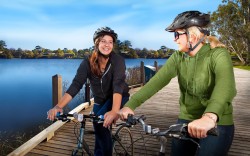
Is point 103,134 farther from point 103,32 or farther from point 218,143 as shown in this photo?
point 218,143

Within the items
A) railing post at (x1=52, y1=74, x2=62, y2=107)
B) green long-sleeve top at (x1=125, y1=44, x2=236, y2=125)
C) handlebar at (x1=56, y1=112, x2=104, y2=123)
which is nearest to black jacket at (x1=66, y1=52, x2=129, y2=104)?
handlebar at (x1=56, y1=112, x2=104, y2=123)

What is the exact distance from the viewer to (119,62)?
366 centimetres

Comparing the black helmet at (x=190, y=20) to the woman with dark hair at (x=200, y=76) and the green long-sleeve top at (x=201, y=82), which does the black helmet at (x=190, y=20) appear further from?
the green long-sleeve top at (x=201, y=82)

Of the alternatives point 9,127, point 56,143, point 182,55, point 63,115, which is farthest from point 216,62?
point 9,127

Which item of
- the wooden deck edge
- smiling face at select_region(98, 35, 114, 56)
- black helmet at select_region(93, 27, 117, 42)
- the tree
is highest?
the tree

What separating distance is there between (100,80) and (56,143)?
3.15 meters

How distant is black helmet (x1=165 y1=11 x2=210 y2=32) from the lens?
7.77ft

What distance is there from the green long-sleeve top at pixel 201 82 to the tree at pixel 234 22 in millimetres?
48816

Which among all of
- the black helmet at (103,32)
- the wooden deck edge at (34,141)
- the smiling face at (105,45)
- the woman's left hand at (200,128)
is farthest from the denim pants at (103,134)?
the wooden deck edge at (34,141)

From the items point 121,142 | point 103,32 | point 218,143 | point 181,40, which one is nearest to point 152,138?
point 121,142

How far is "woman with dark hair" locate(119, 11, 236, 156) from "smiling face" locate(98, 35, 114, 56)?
41.7 inches

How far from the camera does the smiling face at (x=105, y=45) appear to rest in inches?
139

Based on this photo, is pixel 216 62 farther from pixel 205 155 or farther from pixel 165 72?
pixel 205 155

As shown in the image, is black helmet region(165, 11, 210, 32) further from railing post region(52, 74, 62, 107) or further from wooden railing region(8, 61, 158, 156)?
railing post region(52, 74, 62, 107)
